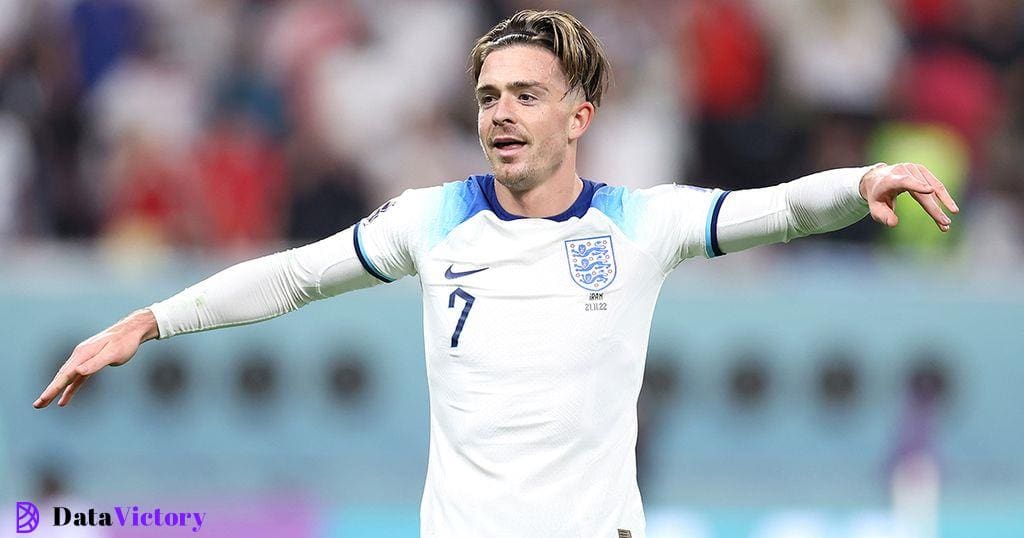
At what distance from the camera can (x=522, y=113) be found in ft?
18.9

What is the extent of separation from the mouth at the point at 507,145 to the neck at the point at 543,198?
15 centimetres

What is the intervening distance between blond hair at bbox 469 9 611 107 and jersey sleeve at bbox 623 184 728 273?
0.41 m

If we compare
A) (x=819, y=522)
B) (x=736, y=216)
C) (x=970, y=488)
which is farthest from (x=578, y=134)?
(x=970, y=488)

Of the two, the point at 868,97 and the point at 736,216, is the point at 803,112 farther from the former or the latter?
the point at 736,216

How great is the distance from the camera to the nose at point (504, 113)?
5.73 meters

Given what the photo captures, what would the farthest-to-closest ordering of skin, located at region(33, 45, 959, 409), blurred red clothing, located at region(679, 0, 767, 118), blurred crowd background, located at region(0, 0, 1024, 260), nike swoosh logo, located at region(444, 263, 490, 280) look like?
blurred red clothing, located at region(679, 0, 767, 118)
blurred crowd background, located at region(0, 0, 1024, 260)
nike swoosh logo, located at region(444, 263, 490, 280)
skin, located at region(33, 45, 959, 409)

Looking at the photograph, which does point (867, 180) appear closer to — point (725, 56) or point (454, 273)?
point (454, 273)

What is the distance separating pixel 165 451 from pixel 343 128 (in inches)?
99.2

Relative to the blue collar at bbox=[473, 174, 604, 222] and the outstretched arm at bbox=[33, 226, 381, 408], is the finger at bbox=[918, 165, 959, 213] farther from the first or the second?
the outstretched arm at bbox=[33, 226, 381, 408]

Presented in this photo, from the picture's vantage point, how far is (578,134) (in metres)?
6.00

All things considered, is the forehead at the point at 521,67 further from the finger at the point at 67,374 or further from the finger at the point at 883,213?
the finger at the point at 67,374

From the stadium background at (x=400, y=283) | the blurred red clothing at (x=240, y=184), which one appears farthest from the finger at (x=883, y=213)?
the blurred red clothing at (x=240, y=184)

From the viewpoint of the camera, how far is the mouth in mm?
5773

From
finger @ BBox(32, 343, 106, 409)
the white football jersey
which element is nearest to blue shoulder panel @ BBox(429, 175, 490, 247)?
the white football jersey
